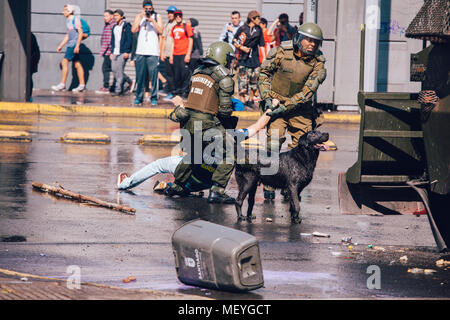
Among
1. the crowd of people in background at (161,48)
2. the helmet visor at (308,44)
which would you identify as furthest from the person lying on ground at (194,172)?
the crowd of people in background at (161,48)

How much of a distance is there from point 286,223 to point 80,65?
1495 cm

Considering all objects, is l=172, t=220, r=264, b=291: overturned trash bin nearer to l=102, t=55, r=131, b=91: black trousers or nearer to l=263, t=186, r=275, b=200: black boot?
l=263, t=186, r=275, b=200: black boot

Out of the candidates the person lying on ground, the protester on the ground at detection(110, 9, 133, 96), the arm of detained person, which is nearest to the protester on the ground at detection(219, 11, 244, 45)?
the protester on the ground at detection(110, 9, 133, 96)

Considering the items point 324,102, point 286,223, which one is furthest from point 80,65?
point 286,223

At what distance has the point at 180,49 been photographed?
70.7 ft

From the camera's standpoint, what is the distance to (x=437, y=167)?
7.59m

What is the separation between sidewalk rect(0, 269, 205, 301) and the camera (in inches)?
231

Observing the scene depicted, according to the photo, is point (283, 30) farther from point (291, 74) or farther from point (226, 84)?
point (226, 84)

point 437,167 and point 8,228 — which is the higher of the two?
point 437,167

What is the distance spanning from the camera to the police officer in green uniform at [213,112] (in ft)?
33.6

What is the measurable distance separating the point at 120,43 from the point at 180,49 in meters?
1.69

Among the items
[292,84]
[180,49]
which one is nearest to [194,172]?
[292,84]

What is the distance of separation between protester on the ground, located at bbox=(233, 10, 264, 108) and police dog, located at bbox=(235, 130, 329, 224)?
1003 centimetres
